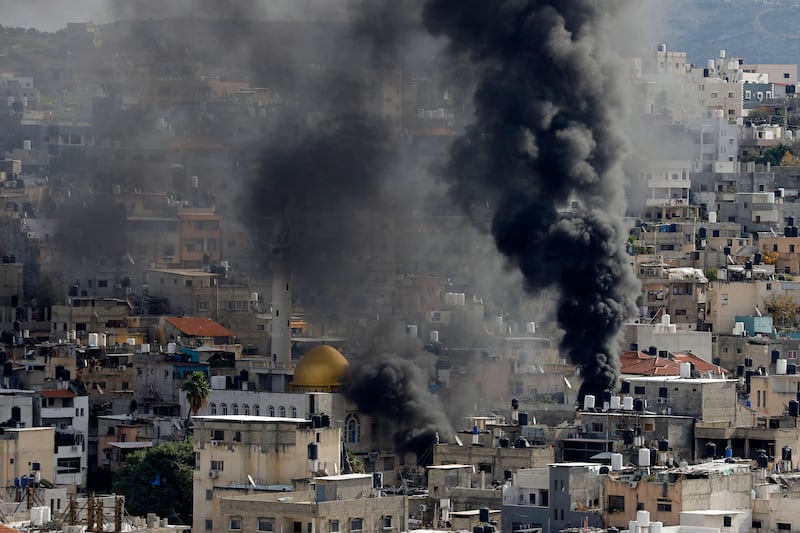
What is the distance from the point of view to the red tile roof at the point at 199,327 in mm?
99312

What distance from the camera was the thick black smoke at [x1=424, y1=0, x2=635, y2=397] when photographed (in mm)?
85750

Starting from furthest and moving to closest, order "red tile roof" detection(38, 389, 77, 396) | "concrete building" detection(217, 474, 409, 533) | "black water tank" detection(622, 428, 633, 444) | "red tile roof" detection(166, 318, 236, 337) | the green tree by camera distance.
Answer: "red tile roof" detection(166, 318, 236, 337) < "red tile roof" detection(38, 389, 77, 396) < "black water tank" detection(622, 428, 633, 444) < the green tree < "concrete building" detection(217, 474, 409, 533)

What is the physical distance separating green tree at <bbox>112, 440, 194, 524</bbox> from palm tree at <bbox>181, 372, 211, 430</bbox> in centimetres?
871

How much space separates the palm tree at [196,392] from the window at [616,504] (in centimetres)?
2535

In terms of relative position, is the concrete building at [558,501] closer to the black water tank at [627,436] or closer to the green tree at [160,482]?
the black water tank at [627,436]

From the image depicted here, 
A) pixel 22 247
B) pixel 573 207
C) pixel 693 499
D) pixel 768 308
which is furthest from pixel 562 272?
pixel 22 247

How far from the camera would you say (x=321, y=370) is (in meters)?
86.8

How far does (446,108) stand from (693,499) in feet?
159

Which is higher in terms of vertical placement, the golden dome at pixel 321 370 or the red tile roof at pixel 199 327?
the red tile roof at pixel 199 327

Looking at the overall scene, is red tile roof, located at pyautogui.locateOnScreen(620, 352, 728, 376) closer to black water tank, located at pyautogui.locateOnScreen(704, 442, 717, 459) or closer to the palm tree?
black water tank, located at pyautogui.locateOnScreen(704, 442, 717, 459)

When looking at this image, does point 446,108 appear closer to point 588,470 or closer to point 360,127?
point 360,127

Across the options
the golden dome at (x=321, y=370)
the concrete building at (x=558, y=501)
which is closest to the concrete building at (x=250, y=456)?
the concrete building at (x=558, y=501)

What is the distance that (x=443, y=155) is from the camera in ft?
351

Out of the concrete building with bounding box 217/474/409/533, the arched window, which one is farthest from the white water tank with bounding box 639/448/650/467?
the arched window
